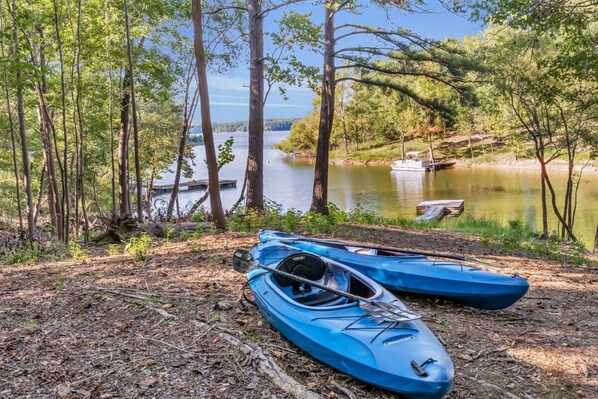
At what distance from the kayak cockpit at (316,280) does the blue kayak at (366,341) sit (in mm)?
81

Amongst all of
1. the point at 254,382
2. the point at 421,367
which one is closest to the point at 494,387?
the point at 421,367

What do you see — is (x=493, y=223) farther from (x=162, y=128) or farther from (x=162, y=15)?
(x=162, y=128)

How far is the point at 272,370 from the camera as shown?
293 centimetres

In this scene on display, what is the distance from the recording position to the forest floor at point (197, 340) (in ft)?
9.28

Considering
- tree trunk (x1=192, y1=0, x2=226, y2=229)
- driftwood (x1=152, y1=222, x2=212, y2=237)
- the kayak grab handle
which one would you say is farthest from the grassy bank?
the kayak grab handle

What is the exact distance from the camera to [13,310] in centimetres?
409

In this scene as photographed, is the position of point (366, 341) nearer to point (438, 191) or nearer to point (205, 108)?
point (205, 108)

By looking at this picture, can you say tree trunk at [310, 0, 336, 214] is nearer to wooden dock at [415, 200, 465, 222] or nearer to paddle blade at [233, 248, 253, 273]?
paddle blade at [233, 248, 253, 273]

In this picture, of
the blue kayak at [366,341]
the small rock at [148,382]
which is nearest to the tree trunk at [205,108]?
the blue kayak at [366,341]

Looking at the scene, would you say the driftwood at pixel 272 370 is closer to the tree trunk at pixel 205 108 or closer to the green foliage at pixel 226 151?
the tree trunk at pixel 205 108

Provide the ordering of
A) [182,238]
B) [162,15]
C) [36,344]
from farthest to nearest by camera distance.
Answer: [162,15], [182,238], [36,344]

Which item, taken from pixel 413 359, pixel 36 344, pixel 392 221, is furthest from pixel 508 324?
pixel 392 221

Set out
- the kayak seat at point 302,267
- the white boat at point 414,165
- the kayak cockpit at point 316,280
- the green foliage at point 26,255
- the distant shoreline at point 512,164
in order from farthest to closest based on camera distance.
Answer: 1. the white boat at point 414,165
2. the distant shoreline at point 512,164
3. the green foliage at point 26,255
4. the kayak seat at point 302,267
5. the kayak cockpit at point 316,280

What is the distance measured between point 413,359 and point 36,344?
272 cm
